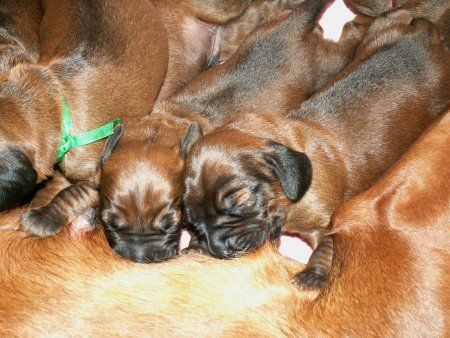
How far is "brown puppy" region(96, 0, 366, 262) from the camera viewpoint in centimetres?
249

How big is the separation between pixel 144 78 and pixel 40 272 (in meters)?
1.17

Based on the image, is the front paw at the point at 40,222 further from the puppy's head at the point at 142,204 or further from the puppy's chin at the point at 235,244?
the puppy's chin at the point at 235,244

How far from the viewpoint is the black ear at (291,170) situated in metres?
2.44

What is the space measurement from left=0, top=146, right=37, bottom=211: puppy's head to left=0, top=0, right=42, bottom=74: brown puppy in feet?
2.78

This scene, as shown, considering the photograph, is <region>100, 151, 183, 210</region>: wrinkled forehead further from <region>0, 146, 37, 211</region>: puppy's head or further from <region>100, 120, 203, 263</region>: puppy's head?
<region>0, 146, 37, 211</region>: puppy's head

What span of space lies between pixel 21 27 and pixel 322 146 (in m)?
1.73

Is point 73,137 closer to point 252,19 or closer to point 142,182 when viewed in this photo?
point 142,182

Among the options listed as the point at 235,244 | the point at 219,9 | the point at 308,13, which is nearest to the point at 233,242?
the point at 235,244

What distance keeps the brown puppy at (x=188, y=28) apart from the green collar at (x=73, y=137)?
0.61m

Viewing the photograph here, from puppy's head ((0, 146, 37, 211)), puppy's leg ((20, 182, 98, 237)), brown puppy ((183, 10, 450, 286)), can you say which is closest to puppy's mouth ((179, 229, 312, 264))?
brown puppy ((183, 10, 450, 286))

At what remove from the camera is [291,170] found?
2.46m

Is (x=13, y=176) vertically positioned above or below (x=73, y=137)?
above

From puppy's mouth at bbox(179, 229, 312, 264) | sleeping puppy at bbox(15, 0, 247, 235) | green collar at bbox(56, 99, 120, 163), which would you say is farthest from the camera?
puppy's mouth at bbox(179, 229, 312, 264)

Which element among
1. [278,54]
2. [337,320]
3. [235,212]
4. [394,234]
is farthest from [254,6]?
[337,320]
